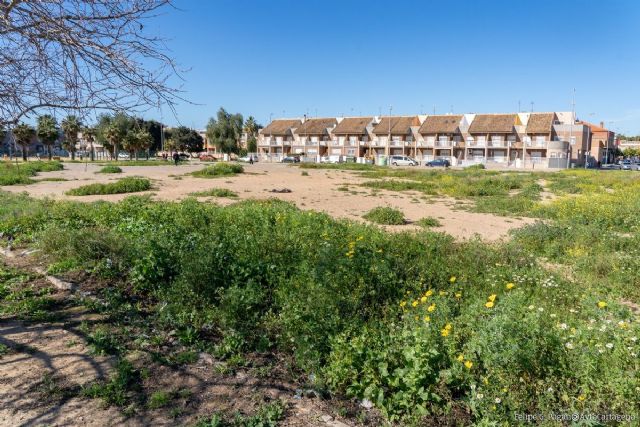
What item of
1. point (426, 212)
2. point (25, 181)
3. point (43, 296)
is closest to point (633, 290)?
point (43, 296)

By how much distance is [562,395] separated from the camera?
343 centimetres

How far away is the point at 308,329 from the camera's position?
4613 mm

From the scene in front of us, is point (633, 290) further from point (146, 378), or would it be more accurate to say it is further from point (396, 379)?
point (146, 378)

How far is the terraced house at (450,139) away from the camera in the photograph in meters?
66.4

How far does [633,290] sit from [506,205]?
1108cm

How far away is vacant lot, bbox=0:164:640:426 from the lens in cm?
350

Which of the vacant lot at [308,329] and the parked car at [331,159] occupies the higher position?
the parked car at [331,159]

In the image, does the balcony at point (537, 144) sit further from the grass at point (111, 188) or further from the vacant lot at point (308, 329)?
the vacant lot at point (308, 329)

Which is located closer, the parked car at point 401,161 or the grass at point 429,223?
the grass at point 429,223

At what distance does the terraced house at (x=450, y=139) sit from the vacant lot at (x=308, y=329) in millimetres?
60843

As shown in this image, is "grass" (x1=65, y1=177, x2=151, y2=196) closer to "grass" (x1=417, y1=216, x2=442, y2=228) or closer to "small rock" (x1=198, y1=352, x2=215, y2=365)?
"grass" (x1=417, y1=216, x2=442, y2=228)

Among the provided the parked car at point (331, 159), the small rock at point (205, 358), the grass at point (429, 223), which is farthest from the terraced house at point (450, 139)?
the small rock at point (205, 358)

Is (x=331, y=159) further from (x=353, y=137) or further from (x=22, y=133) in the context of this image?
(x=22, y=133)

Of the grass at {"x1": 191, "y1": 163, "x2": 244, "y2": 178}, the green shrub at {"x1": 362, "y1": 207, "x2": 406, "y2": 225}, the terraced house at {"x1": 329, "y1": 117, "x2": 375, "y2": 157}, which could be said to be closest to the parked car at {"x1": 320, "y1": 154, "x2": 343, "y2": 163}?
the terraced house at {"x1": 329, "y1": 117, "x2": 375, "y2": 157}
